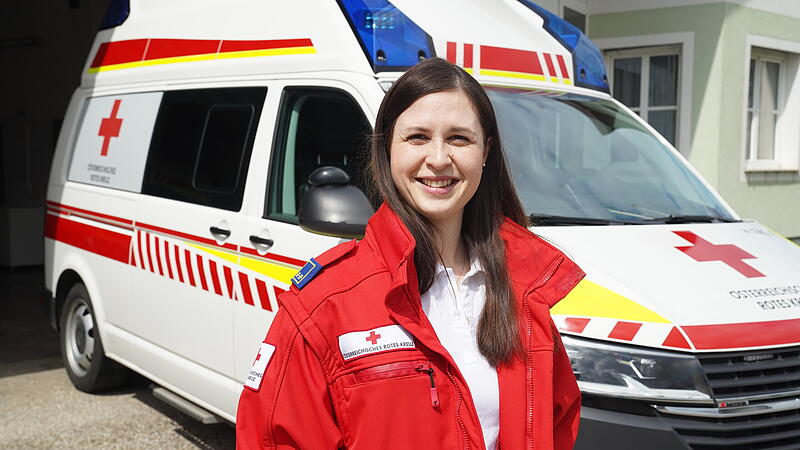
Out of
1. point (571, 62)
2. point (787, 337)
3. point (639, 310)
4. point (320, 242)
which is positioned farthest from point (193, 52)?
point (787, 337)

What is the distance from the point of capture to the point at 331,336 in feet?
5.14

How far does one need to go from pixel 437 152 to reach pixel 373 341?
0.42 metres

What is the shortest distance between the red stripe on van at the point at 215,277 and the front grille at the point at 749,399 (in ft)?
7.07

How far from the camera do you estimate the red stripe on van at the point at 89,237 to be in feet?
15.6

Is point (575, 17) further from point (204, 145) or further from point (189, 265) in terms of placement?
point (189, 265)

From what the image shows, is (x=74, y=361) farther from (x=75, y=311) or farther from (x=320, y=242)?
(x=320, y=242)

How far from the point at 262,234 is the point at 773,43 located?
30.8 ft

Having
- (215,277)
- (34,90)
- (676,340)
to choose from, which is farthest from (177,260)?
(34,90)

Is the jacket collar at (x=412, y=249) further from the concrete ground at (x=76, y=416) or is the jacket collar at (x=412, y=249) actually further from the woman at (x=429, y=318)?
the concrete ground at (x=76, y=416)

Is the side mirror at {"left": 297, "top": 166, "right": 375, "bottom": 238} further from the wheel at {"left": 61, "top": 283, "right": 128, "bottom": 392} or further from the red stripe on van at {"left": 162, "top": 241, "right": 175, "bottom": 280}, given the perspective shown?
the wheel at {"left": 61, "top": 283, "right": 128, "bottom": 392}

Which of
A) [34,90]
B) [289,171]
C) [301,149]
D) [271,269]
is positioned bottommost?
Answer: [271,269]

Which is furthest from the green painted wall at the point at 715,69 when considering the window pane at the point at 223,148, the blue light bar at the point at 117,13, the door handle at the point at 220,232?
the door handle at the point at 220,232

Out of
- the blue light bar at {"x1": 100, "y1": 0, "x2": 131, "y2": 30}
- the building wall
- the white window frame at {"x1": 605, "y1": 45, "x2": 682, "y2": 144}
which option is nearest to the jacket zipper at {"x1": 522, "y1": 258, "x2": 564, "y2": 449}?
the blue light bar at {"x1": 100, "y1": 0, "x2": 131, "y2": 30}

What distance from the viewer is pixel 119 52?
5.16m
